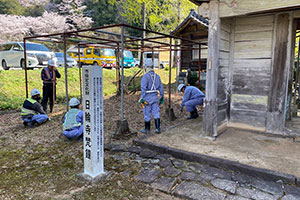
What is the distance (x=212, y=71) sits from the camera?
4461 mm

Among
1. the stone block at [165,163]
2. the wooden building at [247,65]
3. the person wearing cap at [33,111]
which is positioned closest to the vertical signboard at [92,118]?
the stone block at [165,163]

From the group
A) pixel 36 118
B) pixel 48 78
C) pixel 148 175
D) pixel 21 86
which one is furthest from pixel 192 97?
pixel 21 86

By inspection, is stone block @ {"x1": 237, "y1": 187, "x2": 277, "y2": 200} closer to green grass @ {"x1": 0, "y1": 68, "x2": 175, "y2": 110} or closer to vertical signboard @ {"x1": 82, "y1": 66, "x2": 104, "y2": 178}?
vertical signboard @ {"x1": 82, "y1": 66, "x2": 104, "y2": 178}

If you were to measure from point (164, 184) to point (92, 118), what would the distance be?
4.64ft

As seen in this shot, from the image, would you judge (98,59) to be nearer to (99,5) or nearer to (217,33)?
(217,33)

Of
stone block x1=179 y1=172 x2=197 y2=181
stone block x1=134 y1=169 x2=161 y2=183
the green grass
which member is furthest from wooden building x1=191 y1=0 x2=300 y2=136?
the green grass

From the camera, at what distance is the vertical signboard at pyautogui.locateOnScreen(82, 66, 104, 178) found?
125 inches

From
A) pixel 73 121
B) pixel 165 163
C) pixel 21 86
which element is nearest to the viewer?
pixel 165 163

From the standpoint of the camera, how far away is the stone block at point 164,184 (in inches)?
116

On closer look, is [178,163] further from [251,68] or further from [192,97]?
[192,97]

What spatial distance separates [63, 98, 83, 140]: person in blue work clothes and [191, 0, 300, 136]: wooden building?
2.78 metres

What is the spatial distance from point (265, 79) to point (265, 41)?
832 mm

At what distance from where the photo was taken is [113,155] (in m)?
4.13

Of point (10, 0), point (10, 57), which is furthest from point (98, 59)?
point (10, 0)
